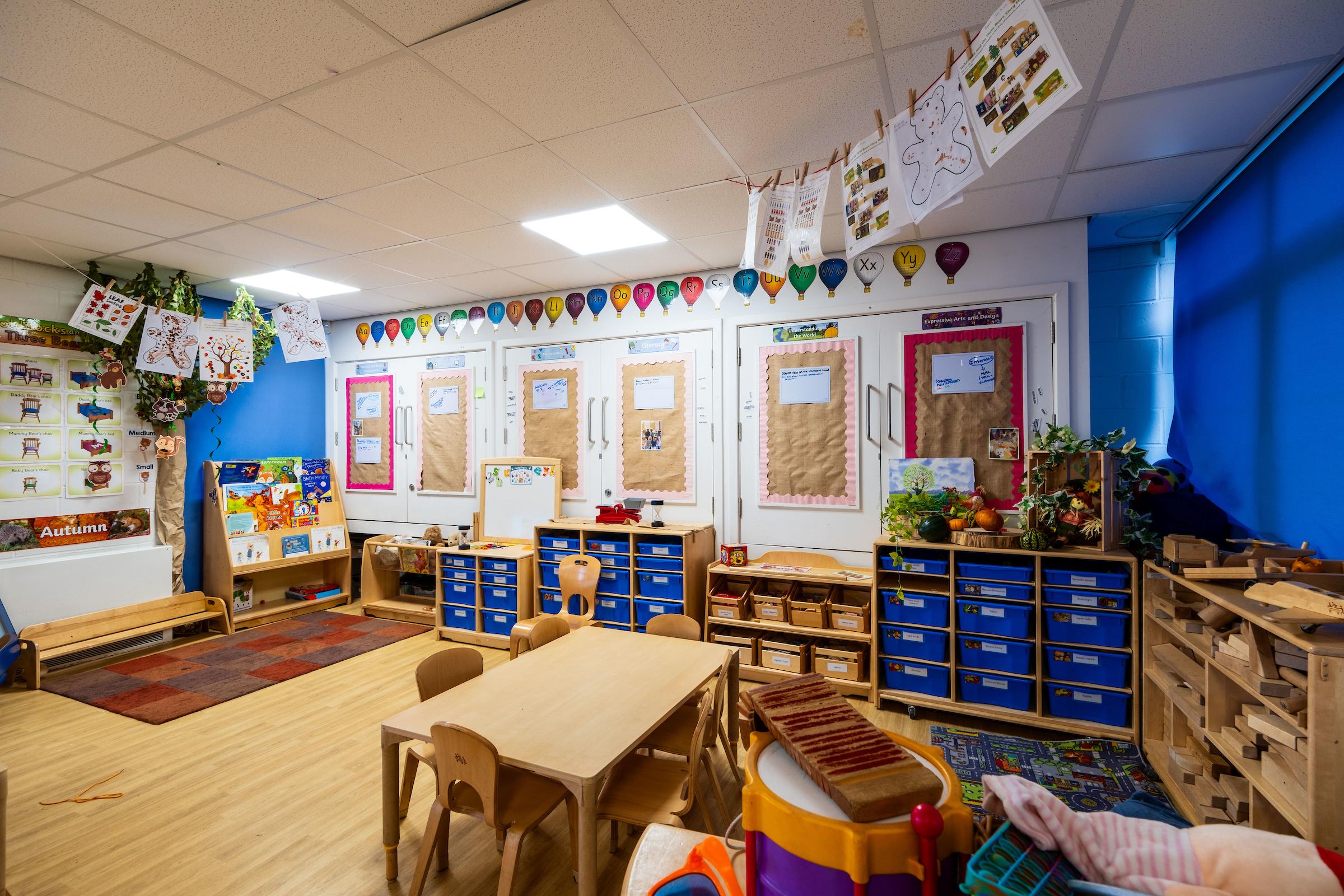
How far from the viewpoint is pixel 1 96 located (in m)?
2.33

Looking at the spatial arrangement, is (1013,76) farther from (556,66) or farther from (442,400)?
(442,400)

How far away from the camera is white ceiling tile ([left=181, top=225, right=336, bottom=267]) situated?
385 centimetres

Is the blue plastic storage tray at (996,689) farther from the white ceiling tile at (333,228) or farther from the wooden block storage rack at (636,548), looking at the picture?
the white ceiling tile at (333,228)

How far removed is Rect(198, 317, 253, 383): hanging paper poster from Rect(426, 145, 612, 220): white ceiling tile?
2.87 meters

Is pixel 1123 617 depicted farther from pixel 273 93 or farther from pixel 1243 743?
pixel 273 93

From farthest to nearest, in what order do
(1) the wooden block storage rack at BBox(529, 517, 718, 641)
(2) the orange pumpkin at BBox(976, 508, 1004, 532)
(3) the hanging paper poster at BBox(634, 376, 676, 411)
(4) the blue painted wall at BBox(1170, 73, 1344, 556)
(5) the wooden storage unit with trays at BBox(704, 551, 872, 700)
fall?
1. (3) the hanging paper poster at BBox(634, 376, 676, 411)
2. (1) the wooden block storage rack at BBox(529, 517, 718, 641)
3. (5) the wooden storage unit with trays at BBox(704, 551, 872, 700)
4. (2) the orange pumpkin at BBox(976, 508, 1004, 532)
5. (4) the blue painted wall at BBox(1170, 73, 1344, 556)

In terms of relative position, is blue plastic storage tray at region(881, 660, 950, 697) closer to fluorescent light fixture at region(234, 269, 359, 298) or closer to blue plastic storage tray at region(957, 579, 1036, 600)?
blue plastic storage tray at region(957, 579, 1036, 600)

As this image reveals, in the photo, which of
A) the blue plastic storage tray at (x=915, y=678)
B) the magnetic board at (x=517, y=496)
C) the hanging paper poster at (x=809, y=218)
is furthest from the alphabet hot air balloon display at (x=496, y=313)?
the blue plastic storage tray at (x=915, y=678)

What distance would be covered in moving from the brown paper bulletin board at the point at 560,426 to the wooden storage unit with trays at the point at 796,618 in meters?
1.56

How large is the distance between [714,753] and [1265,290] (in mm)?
3361

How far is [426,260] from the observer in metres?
4.43

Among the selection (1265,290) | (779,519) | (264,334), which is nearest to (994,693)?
(779,519)

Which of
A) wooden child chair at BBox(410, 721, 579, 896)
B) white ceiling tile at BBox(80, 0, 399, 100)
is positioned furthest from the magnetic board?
white ceiling tile at BBox(80, 0, 399, 100)

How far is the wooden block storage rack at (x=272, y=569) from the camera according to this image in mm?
5289
